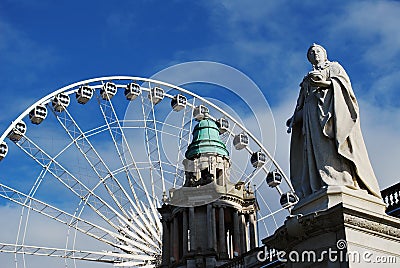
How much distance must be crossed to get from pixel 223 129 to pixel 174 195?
755 centimetres

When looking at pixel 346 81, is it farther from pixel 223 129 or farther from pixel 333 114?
pixel 223 129

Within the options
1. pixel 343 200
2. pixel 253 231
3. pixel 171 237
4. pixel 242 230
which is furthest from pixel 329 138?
pixel 253 231

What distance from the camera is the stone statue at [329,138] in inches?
367

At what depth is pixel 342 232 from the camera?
8539 mm

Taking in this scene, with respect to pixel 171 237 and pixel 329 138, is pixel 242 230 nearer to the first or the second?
pixel 171 237

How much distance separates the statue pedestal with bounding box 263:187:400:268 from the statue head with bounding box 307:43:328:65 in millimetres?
2262

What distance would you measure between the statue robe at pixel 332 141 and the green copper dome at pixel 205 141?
38.2 metres

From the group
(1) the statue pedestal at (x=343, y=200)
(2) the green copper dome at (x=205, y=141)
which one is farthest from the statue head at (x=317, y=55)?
(2) the green copper dome at (x=205, y=141)

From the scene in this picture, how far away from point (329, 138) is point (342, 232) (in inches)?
59.2

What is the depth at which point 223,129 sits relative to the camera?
50844 mm

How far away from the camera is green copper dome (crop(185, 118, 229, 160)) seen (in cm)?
4831

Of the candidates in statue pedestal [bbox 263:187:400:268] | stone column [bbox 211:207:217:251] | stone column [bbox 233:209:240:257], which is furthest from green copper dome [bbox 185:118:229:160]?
statue pedestal [bbox 263:187:400:268]

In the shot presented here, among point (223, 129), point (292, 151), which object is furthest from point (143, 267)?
point (292, 151)

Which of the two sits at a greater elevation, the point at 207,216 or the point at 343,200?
the point at 207,216
